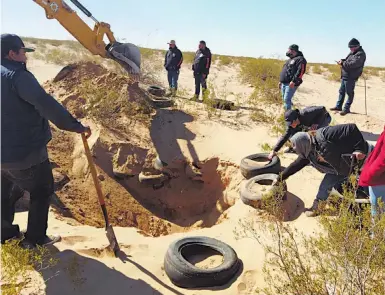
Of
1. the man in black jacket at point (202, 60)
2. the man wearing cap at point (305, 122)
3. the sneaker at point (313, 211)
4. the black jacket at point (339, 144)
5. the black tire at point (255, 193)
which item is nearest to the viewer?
the black jacket at point (339, 144)

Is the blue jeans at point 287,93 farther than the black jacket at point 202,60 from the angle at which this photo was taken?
No

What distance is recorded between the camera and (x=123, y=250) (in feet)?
13.5

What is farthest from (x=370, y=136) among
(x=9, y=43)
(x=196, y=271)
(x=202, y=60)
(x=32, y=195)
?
(x=9, y=43)

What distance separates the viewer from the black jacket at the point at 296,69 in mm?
7980

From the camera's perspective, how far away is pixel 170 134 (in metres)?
7.78

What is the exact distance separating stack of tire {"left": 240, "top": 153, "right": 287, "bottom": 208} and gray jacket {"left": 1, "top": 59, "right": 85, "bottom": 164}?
2738mm

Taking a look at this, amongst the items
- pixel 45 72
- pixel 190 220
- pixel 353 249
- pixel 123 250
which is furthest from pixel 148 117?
pixel 45 72

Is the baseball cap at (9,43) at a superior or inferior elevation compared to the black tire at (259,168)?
superior

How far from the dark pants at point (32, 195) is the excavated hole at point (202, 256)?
1.55 m

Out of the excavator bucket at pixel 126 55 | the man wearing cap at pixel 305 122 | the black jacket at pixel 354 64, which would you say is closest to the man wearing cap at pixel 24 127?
the man wearing cap at pixel 305 122

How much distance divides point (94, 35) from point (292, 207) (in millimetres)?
5115

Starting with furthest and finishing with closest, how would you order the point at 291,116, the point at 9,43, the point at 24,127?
the point at 291,116 → the point at 24,127 → the point at 9,43

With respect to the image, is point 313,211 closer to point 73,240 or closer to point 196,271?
point 196,271

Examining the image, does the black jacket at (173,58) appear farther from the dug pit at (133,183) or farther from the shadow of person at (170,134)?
the dug pit at (133,183)
